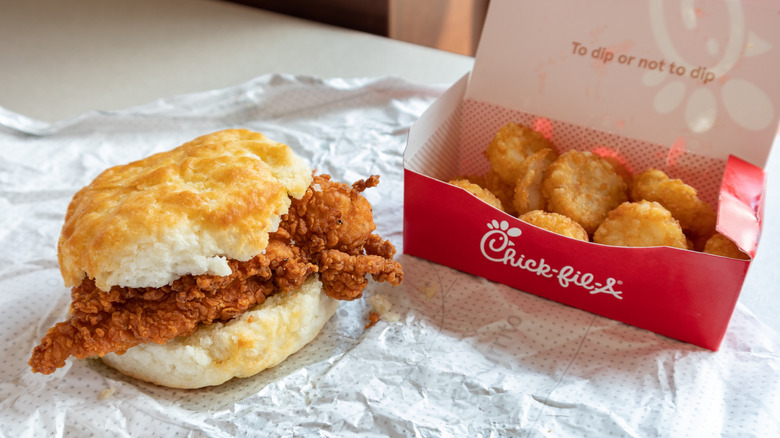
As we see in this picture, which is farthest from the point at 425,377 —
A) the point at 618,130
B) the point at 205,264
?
the point at 618,130

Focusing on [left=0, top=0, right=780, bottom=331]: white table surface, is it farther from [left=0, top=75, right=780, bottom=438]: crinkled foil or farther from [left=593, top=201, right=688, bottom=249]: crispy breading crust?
[left=593, top=201, right=688, bottom=249]: crispy breading crust

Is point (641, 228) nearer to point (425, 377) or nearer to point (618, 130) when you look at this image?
point (618, 130)

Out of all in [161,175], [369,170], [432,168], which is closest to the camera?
[161,175]

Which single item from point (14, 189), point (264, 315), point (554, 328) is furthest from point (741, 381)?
point (14, 189)

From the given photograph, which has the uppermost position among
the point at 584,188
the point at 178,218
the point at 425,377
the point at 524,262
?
the point at 178,218

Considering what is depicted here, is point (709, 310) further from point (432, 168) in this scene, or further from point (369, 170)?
point (369, 170)
